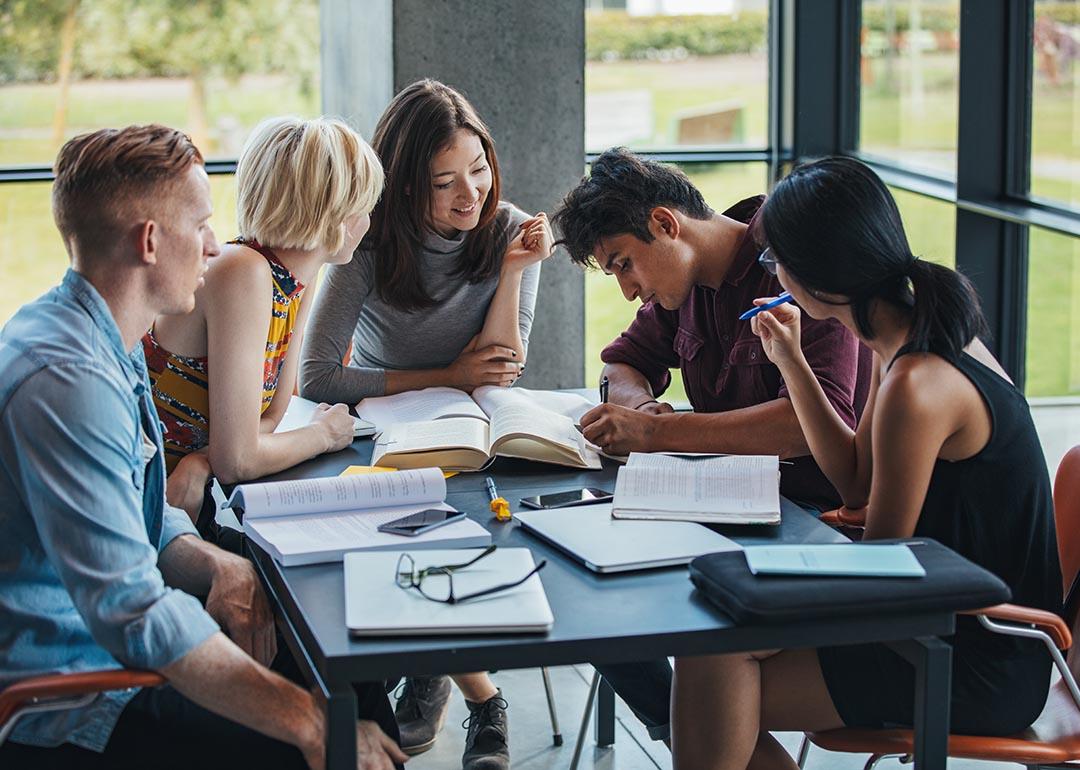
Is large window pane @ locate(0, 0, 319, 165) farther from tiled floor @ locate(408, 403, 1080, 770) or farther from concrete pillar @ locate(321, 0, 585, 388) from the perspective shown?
tiled floor @ locate(408, 403, 1080, 770)

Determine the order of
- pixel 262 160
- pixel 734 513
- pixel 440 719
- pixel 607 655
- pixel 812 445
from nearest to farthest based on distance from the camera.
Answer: pixel 607 655 < pixel 734 513 < pixel 812 445 < pixel 262 160 < pixel 440 719

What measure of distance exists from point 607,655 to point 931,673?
0.44m

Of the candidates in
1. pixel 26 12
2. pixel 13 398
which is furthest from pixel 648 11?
pixel 13 398

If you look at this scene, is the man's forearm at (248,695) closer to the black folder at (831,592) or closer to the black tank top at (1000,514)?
the black folder at (831,592)

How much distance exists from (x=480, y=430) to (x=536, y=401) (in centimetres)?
30

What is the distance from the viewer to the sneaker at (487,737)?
115 inches

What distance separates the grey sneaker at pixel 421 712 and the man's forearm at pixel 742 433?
943 millimetres

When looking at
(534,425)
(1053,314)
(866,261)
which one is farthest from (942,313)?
(1053,314)

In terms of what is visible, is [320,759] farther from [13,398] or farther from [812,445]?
[812,445]

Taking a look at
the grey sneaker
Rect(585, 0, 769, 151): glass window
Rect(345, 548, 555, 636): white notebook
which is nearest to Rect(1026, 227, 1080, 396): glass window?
Rect(585, 0, 769, 151): glass window

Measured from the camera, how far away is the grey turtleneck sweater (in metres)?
3.10

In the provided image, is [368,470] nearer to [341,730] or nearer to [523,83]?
[341,730]

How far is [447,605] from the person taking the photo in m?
1.70

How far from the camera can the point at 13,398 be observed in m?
1.73
